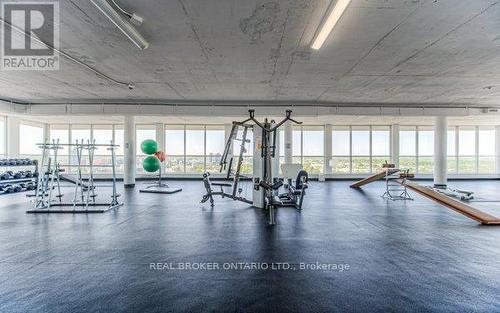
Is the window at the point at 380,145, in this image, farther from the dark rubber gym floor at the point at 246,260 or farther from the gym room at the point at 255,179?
the dark rubber gym floor at the point at 246,260

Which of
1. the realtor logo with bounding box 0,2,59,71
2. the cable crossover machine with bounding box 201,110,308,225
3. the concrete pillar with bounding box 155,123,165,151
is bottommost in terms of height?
the cable crossover machine with bounding box 201,110,308,225

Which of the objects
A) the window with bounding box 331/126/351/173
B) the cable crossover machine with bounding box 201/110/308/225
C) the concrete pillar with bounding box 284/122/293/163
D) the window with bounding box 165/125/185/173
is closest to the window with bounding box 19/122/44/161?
the window with bounding box 165/125/185/173

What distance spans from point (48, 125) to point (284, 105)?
475 inches

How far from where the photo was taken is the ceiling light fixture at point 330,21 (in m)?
3.10

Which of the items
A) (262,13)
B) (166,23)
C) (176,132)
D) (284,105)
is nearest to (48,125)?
(176,132)

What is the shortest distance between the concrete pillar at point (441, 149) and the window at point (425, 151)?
11.2ft

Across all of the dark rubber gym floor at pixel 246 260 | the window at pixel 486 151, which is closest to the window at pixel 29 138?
the dark rubber gym floor at pixel 246 260

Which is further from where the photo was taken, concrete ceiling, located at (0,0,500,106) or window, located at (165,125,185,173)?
window, located at (165,125,185,173)

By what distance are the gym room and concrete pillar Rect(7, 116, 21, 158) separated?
1.92m

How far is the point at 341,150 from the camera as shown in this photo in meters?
13.9

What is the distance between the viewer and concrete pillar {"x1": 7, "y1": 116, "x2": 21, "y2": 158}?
34.3 ft

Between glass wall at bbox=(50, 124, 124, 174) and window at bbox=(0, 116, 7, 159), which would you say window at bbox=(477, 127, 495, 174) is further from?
window at bbox=(0, 116, 7, 159)

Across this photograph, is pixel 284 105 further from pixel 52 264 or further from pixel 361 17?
pixel 52 264

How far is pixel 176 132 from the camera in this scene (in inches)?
542
